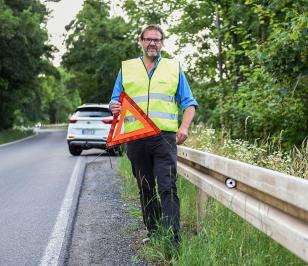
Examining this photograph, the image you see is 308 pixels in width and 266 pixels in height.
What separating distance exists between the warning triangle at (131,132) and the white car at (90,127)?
475 inches

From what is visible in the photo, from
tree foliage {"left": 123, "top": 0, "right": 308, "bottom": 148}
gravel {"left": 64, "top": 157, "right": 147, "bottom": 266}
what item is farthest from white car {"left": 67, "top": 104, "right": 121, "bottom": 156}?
gravel {"left": 64, "top": 157, "right": 147, "bottom": 266}

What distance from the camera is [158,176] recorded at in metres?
4.83

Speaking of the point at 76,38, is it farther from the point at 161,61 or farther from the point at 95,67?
the point at 161,61

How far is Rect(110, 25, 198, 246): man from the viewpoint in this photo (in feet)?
15.8

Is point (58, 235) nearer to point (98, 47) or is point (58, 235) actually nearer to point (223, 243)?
point (223, 243)

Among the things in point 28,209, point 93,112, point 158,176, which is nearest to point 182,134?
point 158,176

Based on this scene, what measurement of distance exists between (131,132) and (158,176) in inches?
17.9

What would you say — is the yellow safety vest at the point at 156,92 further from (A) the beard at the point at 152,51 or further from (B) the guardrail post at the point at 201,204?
(B) the guardrail post at the point at 201,204

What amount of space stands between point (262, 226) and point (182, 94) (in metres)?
1.88

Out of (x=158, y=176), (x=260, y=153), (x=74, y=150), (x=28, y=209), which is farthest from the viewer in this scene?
A: (x=74, y=150)

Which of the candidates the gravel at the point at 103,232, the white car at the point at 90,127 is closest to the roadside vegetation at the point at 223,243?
the gravel at the point at 103,232

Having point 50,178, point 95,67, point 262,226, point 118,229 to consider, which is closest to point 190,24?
point 50,178

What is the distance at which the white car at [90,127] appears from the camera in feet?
56.2

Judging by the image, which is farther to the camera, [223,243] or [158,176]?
[158,176]
